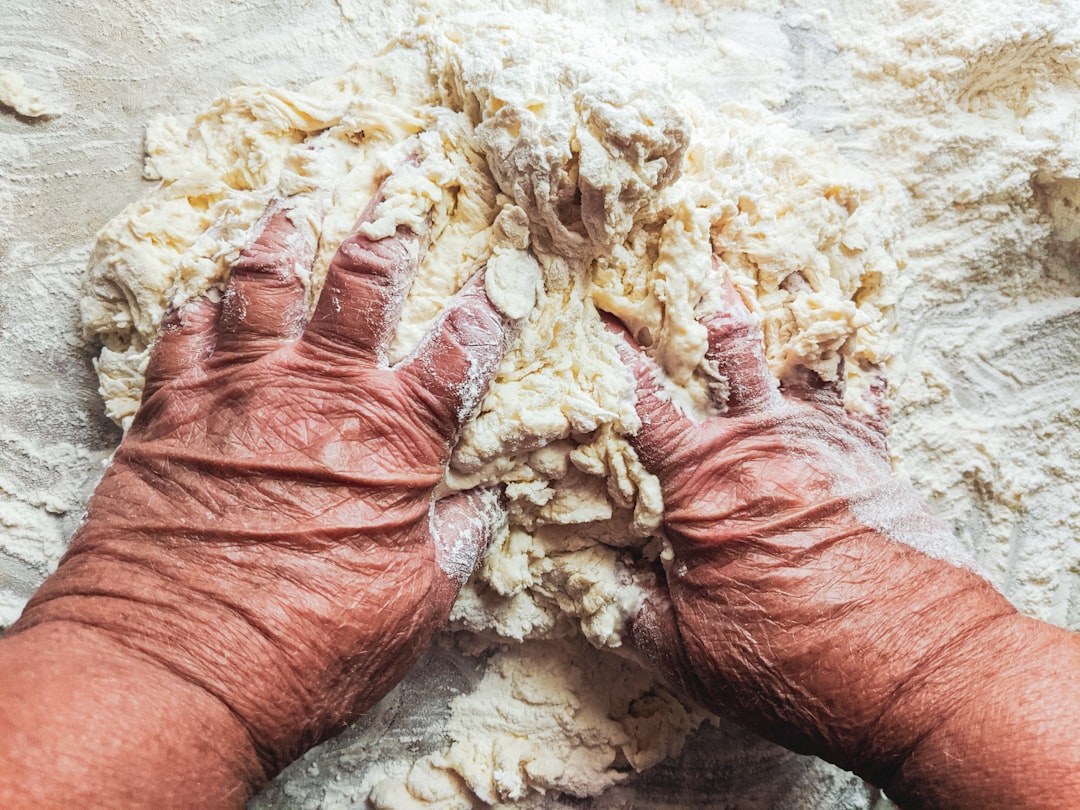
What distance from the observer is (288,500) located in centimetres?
102

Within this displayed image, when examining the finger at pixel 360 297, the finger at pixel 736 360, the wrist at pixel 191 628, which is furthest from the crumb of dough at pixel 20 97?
the finger at pixel 736 360

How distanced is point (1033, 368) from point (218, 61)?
1906mm

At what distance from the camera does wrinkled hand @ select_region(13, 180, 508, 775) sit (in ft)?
3.16

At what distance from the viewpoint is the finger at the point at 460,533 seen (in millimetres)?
1151

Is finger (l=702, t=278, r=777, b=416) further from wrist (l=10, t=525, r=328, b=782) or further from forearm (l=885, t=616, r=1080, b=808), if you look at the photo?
wrist (l=10, t=525, r=328, b=782)

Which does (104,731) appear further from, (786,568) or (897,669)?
(897,669)

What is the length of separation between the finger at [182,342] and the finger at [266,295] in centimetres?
4

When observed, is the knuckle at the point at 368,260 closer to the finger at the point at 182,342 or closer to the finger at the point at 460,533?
the finger at the point at 182,342

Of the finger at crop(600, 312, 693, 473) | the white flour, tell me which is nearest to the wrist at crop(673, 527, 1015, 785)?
the finger at crop(600, 312, 693, 473)

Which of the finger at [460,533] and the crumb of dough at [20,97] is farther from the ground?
the crumb of dough at [20,97]

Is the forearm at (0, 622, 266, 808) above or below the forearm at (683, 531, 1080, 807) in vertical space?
below

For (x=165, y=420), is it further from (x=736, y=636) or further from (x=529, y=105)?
(x=736, y=636)

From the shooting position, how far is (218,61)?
1471 mm

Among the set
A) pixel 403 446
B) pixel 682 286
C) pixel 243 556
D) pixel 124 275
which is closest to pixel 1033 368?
pixel 682 286
